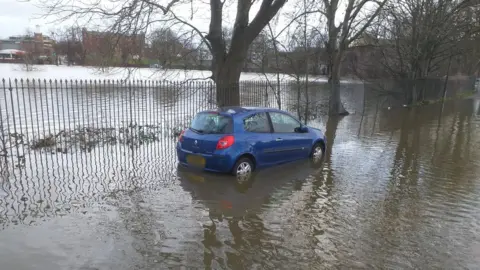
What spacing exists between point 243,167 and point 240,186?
0.59 m

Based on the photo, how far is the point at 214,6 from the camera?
12219mm

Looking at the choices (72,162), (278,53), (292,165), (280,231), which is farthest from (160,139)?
(280,231)

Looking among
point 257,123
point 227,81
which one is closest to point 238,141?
point 257,123

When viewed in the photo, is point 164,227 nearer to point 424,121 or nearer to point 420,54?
point 424,121

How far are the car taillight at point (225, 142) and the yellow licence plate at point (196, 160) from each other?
471mm

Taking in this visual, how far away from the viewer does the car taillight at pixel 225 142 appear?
7.14 metres

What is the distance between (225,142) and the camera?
7148 millimetres

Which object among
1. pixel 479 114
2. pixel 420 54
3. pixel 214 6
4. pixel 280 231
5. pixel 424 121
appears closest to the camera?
pixel 280 231

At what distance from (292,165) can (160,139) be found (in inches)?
181

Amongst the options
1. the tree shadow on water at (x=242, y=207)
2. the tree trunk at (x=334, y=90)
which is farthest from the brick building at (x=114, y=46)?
the tree trunk at (x=334, y=90)

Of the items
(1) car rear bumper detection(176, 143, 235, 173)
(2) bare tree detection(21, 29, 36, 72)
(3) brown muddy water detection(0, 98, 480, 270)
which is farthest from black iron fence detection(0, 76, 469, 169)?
(2) bare tree detection(21, 29, 36, 72)

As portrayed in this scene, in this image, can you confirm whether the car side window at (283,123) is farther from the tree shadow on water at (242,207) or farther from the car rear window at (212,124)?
the car rear window at (212,124)

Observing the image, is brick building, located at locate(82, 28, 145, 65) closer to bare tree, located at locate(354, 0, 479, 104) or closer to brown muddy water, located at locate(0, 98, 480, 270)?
brown muddy water, located at locate(0, 98, 480, 270)

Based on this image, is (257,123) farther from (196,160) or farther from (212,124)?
(196,160)
